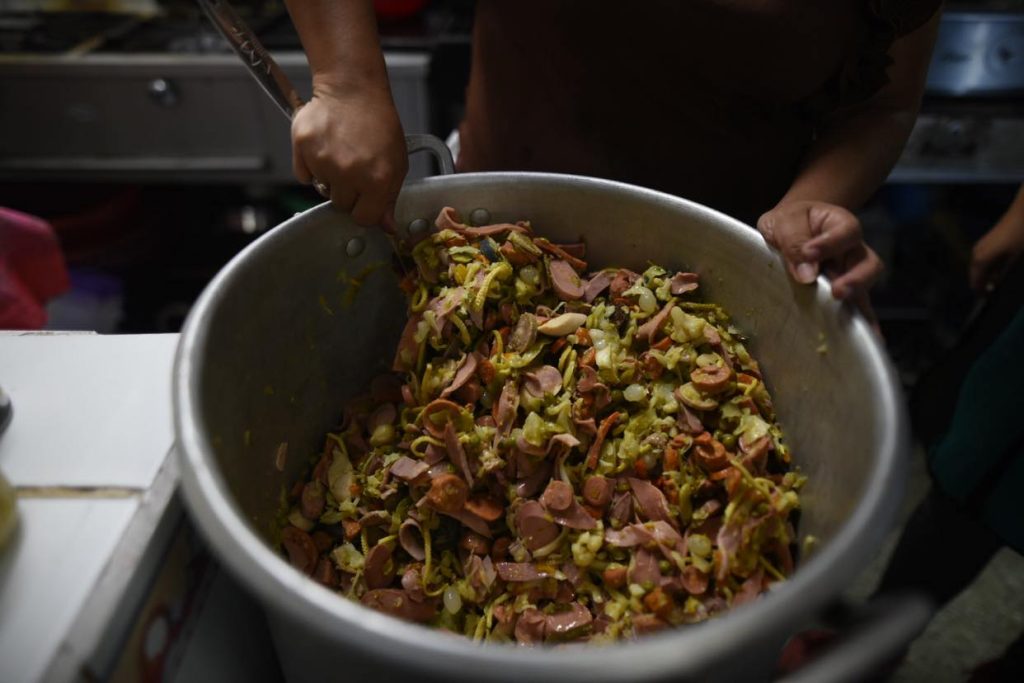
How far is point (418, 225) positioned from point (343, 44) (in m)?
0.21

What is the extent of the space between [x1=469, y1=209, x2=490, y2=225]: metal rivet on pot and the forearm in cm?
17

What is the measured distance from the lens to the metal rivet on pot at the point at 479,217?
2.64ft

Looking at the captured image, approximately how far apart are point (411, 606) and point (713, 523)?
0.95 ft

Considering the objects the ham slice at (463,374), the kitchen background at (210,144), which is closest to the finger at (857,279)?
the ham slice at (463,374)

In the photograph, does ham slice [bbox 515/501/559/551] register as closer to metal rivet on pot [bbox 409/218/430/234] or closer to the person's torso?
metal rivet on pot [bbox 409/218/430/234]

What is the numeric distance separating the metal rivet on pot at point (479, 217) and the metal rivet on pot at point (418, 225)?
0.05m

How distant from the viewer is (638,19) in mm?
859

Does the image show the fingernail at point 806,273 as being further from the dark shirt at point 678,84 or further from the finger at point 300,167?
the finger at point 300,167

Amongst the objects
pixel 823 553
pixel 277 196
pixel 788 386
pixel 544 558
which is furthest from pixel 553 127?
pixel 277 196

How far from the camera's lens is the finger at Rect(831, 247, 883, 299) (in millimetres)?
605

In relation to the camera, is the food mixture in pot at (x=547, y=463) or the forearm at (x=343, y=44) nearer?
the food mixture in pot at (x=547, y=463)

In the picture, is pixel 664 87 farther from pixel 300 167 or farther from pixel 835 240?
pixel 300 167

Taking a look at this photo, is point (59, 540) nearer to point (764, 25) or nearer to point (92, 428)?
point (92, 428)

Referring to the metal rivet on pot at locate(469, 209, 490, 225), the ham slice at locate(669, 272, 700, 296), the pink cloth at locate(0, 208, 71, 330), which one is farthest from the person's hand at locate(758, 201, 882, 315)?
the pink cloth at locate(0, 208, 71, 330)
